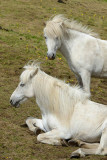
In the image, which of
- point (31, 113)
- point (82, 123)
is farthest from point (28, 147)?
point (31, 113)

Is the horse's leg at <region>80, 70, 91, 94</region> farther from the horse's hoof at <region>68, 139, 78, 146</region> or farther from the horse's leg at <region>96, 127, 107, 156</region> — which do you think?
the horse's leg at <region>96, 127, 107, 156</region>

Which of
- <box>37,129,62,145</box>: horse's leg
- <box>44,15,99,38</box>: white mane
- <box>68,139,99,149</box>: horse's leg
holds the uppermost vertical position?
<box>44,15,99,38</box>: white mane

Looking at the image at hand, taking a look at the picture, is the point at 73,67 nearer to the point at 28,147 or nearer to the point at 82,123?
the point at 82,123

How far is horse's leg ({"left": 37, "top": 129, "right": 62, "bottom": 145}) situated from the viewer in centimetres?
543

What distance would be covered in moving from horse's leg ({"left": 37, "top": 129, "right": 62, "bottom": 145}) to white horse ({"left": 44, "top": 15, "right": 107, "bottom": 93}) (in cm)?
200

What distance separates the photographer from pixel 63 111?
5.59 metres

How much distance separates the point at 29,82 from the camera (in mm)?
5758

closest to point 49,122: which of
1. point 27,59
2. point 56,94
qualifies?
point 56,94

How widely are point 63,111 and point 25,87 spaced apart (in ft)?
2.48

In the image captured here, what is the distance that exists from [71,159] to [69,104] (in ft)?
3.34

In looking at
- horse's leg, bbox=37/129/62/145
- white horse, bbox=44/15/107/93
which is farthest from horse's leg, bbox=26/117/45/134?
white horse, bbox=44/15/107/93

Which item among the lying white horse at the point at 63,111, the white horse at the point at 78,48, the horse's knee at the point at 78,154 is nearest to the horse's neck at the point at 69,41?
the white horse at the point at 78,48

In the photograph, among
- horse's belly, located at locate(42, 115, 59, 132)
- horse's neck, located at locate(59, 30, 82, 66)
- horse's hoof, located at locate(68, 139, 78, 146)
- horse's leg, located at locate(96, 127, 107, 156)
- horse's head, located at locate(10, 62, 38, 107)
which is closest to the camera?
horse's leg, located at locate(96, 127, 107, 156)

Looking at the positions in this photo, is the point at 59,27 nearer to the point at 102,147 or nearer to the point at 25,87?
the point at 25,87
